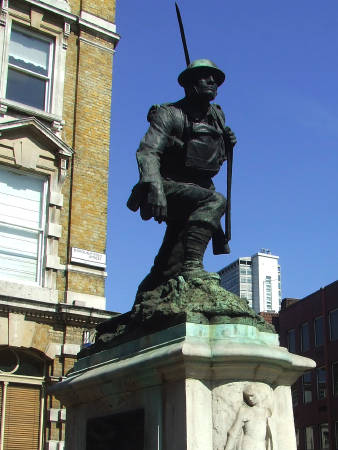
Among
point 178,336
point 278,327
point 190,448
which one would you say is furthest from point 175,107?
point 278,327

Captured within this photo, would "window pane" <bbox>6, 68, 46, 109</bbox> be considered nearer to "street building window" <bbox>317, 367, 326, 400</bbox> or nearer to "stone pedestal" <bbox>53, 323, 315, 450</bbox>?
"stone pedestal" <bbox>53, 323, 315, 450</bbox>

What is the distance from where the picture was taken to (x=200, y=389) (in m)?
4.59

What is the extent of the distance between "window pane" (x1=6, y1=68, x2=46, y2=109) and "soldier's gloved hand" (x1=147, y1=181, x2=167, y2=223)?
12.0 metres

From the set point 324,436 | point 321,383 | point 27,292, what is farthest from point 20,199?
point 324,436

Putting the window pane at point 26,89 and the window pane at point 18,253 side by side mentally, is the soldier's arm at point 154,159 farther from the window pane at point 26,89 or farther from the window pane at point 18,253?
the window pane at point 26,89

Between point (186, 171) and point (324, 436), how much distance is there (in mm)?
40636

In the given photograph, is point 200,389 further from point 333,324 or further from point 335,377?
point 333,324

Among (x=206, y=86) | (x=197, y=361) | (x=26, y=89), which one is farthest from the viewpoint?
(x=26, y=89)

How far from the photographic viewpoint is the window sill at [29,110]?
52.9 ft

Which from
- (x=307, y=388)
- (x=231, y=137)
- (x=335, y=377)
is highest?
(x=335, y=377)

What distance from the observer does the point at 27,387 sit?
15000mm

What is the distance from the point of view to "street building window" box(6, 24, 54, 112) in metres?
16.9

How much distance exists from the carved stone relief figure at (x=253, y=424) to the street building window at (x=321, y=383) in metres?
40.7

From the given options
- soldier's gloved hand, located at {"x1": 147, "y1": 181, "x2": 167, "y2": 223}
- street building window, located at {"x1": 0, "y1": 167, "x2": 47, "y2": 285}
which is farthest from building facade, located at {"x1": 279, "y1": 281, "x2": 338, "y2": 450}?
soldier's gloved hand, located at {"x1": 147, "y1": 181, "x2": 167, "y2": 223}
